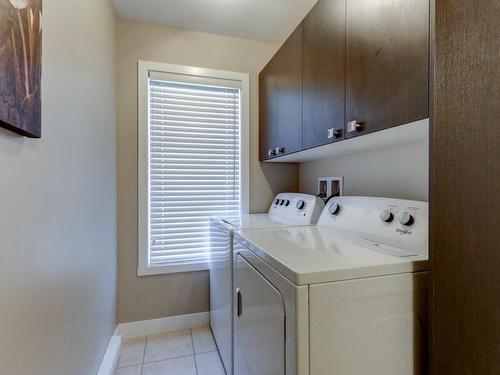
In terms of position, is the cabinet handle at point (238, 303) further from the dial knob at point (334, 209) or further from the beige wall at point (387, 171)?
the beige wall at point (387, 171)

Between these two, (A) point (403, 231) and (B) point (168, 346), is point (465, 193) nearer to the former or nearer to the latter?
(A) point (403, 231)

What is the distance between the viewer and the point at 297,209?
178 cm

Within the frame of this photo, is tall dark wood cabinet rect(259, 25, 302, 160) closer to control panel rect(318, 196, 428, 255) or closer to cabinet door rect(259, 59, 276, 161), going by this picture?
cabinet door rect(259, 59, 276, 161)

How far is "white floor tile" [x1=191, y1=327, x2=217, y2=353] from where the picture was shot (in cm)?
189

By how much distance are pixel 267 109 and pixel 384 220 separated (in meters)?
1.32

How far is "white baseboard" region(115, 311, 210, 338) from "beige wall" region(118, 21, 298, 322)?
42mm

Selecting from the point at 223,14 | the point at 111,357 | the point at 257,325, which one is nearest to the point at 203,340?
the point at 111,357

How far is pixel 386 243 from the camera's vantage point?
105cm

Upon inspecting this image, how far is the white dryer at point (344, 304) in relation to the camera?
0.73m

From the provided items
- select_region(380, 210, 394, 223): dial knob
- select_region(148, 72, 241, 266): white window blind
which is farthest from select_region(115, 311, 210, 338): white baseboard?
select_region(380, 210, 394, 223): dial knob

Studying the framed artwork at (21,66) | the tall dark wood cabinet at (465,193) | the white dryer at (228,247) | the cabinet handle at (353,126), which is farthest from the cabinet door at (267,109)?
the framed artwork at (21,66)

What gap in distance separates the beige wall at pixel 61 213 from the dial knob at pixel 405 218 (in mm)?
1288

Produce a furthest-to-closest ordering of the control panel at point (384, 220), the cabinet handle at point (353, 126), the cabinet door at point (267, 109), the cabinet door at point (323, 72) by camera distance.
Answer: the cabinet door at point (267, 109), the cabinet door at point (323, 72), the cabinet handle at point (353, 126), the control panel at point (384, 220)

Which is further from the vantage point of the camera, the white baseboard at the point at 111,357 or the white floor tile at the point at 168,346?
the white floor tile at the point at 168,346
